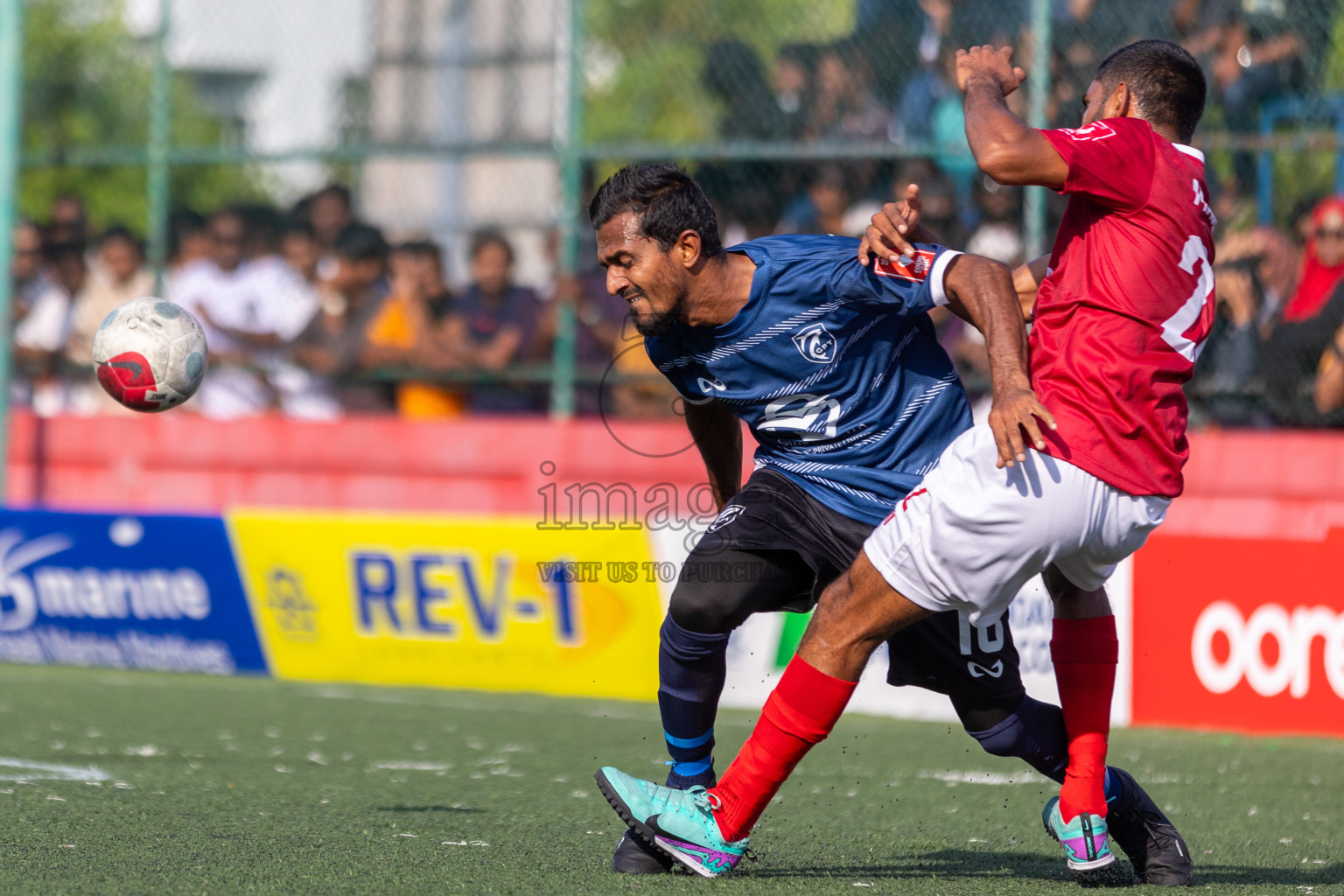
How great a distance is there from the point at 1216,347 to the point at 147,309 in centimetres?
533

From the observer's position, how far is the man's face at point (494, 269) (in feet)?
34.1

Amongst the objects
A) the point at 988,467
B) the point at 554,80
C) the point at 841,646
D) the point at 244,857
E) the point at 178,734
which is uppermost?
the point at 554,80

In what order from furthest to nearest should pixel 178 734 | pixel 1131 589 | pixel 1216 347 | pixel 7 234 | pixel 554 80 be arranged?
pixel 7 234 < pixel 554 80 < pixel 1216 347 < pixel 1131 589 < pixel 178 734

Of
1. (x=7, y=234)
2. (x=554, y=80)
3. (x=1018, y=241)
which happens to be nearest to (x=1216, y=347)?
(x=1018, y=241)

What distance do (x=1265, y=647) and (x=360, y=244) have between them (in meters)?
5.83

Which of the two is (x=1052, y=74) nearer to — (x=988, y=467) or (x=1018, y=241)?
(x=1018, y=241)

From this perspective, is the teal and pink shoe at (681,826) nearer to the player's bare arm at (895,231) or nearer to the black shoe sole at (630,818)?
the black shoe sole at (630,818)

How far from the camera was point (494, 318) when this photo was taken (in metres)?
10.4

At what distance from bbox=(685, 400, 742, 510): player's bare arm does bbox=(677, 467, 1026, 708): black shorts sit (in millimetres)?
396

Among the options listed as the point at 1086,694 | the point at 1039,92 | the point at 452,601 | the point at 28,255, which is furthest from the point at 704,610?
the point at 28,255

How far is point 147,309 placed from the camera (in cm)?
569

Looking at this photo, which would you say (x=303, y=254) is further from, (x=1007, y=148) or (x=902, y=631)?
(x=1007, y=148)

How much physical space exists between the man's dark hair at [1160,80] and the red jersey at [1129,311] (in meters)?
0.14

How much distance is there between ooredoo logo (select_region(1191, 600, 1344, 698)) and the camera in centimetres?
762
